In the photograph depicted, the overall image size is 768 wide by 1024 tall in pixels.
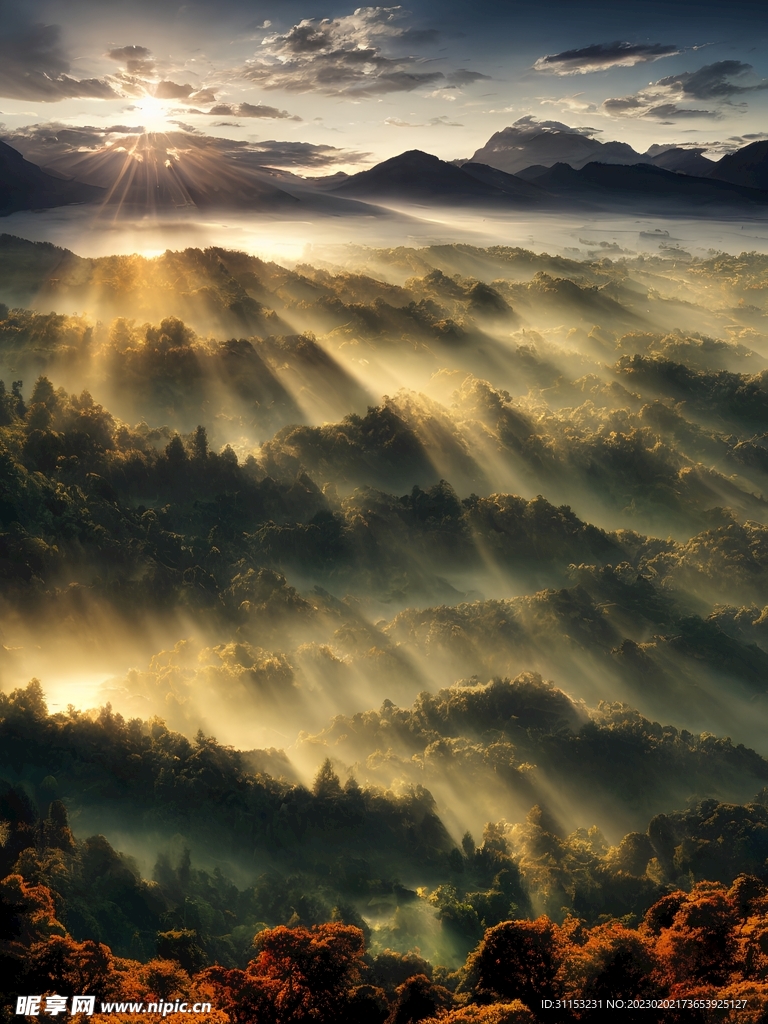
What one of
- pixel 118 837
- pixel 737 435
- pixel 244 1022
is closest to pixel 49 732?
pixel 118 837

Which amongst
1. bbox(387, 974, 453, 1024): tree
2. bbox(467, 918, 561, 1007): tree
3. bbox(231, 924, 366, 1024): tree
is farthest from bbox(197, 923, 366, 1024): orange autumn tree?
bbox(467, 918, 561, 1007): tree

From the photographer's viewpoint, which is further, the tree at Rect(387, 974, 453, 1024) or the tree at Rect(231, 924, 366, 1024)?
the tree at Rect(387, 974, 453, 1024)

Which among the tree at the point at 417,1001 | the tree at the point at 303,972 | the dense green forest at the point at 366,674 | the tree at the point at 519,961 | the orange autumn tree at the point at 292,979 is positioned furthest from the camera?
the dense green forest at the point at 366,674

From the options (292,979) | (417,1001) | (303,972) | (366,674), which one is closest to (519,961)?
(417,1001)

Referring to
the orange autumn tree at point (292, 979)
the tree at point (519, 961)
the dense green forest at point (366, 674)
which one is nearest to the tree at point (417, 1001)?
the dense green forest at point (366, 674)

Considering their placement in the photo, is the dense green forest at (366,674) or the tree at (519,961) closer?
the tree at (519,961)

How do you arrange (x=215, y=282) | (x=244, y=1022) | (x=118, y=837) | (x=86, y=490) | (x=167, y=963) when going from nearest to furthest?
1. (x=244, y=1022)
2. (x=167, y=963)
3. (x=118, y=837)
4. (x=86, y=490)
5. (x=215, y=282)

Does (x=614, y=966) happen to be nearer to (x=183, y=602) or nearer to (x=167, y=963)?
(x=167, y=963)

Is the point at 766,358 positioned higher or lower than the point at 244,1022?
higher

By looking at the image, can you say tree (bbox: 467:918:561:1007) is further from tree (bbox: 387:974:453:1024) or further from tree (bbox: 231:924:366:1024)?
tree (bbox: 231:924:366:1024)

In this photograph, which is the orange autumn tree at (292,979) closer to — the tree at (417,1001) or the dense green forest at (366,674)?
the dense green forest at (366,674)

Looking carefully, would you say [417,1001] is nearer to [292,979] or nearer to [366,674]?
[292,979]
